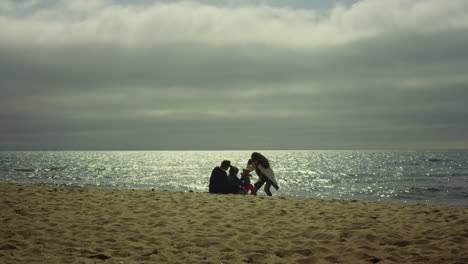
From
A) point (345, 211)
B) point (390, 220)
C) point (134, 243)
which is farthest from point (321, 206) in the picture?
point (134, 243)

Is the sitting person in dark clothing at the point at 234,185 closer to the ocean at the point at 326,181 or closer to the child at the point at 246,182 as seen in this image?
the child at the point at 246,182

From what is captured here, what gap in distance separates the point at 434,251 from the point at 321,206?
483cm

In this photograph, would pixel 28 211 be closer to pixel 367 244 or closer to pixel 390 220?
pixel 367 244

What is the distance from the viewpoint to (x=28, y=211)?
396 inches

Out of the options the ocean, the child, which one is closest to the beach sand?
the child

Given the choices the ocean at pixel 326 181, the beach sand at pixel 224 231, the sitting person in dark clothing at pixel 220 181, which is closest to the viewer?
the beach sand at pixel 224 231

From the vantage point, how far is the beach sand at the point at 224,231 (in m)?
6.68

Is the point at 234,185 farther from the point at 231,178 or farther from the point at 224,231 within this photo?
the point at 224,231

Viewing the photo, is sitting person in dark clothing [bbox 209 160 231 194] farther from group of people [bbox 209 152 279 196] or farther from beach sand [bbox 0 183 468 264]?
beach sand [bbox 0 183 468 264]

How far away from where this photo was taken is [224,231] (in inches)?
329

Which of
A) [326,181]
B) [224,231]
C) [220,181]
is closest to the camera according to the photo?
[224,231]

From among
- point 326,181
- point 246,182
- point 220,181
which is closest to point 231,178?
point 220,181

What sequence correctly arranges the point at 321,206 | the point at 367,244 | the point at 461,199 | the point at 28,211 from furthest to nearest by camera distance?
the point at 461,199
the point at 321,206
the point at 28,211
the point at 367,244

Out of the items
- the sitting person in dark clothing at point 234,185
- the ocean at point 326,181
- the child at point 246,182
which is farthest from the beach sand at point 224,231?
the ocean at point 326,181
